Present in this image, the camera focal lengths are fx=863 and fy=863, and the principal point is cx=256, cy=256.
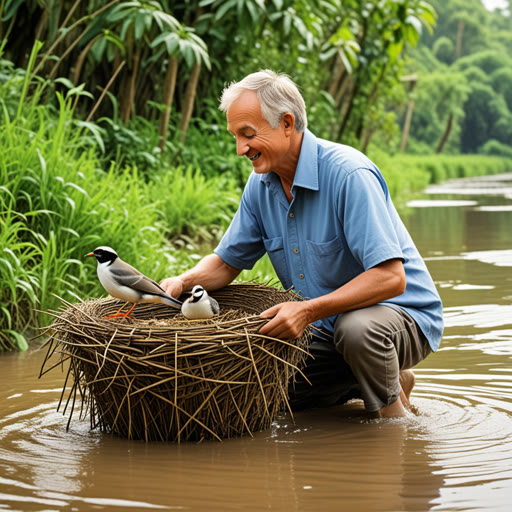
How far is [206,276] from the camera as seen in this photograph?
12.1 feet

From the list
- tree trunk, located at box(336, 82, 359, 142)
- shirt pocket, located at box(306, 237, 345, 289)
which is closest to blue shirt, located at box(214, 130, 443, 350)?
shirt pocket, located at box(306, 237, 345, 289)

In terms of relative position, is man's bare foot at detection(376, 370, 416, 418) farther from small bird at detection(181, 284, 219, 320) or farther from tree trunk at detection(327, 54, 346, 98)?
tree trunk at detection(327, 54, 346, 98)

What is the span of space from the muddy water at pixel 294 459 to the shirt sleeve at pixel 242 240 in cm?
70

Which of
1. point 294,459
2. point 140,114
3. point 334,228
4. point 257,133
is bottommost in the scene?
point 294,459

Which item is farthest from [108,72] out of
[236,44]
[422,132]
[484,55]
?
[484,55]

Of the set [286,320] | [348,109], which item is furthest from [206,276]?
[348,109]

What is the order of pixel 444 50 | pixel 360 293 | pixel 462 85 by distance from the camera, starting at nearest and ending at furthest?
pixel 360 293 → pixel 462 85 → pixel 444 50

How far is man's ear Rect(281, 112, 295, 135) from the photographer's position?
323cm

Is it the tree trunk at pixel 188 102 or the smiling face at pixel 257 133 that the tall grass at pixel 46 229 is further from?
the tree trunk at pixel 188 102

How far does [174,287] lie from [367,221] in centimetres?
89

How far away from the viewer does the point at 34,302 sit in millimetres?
4535

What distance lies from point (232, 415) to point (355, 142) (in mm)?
10964

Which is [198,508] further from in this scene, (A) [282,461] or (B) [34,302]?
(B) [34,302]

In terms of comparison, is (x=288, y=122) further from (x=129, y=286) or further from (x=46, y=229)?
(x=46, y=229)
